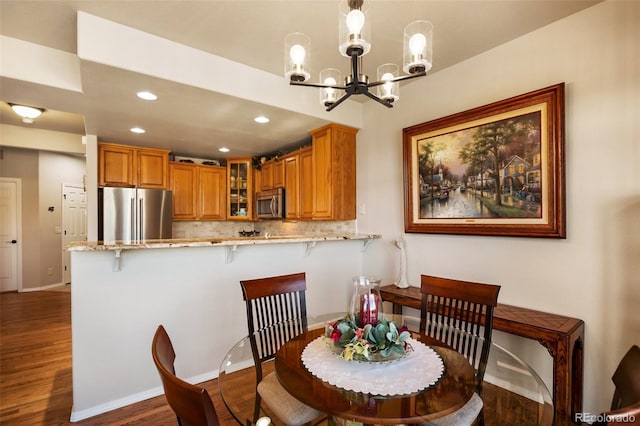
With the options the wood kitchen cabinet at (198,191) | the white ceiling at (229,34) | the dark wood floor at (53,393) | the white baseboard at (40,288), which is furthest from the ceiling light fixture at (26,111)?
the white baseboard at (40,288)

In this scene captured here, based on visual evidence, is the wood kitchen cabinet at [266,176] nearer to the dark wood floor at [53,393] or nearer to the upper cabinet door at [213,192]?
the upper cabinet door at [213,192]

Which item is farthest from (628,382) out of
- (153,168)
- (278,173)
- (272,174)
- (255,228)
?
(255,228)

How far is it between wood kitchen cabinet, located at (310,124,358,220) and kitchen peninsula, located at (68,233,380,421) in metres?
0.75

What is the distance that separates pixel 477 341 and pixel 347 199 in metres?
2.34

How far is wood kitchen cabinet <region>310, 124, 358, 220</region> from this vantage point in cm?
373

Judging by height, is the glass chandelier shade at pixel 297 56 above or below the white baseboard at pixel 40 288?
above

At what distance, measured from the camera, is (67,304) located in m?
5.05

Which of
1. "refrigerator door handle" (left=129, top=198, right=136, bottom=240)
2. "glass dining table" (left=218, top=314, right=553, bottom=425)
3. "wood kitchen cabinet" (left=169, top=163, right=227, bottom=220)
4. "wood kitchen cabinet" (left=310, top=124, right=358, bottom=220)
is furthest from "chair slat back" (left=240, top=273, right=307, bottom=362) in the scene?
"wood kitchen cabinet" (left=169, top=163, right=227, bottom=220)

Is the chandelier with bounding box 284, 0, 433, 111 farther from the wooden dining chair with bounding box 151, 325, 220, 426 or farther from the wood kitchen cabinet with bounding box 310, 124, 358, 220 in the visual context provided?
the wood kitchen cabinet with bounding box 310, 124, 358, 220

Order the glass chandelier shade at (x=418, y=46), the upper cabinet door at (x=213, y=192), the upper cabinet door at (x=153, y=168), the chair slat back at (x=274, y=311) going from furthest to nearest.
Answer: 1. the upper cabinet door at (x=213, y=192)
2. the upper cabinet door at (x=153, y=168)
3. the chair slat back at (x=274, y=311)
4. the glass chandelier shade at (x=418, y=46)

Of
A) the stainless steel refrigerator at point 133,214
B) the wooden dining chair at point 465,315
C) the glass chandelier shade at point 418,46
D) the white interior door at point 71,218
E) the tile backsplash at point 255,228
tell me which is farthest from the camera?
the white interior door at point 71,218

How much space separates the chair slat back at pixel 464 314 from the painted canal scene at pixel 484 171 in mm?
913

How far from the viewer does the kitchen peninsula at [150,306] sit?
7.21ft

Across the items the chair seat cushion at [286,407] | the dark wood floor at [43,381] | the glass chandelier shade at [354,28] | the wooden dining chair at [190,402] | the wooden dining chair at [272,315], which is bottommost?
the dark wood floor at [43,381]
